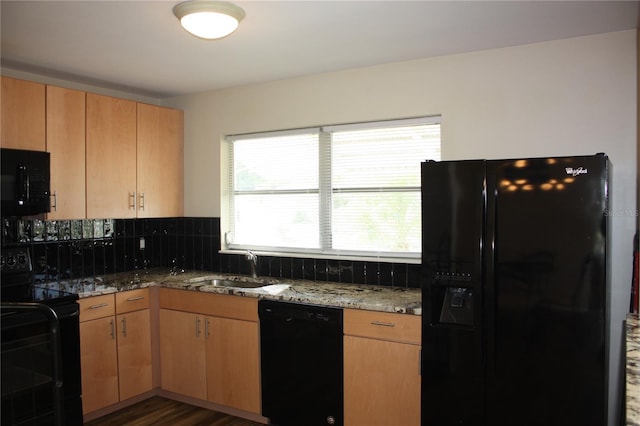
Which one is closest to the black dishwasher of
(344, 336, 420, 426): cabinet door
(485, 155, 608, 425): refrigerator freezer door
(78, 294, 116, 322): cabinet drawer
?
(344, 336, 420, 426): cabinet door

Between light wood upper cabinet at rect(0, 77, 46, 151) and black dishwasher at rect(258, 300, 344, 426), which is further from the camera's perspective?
light wood upper cabinet at rect(0, 77, 46, 151)

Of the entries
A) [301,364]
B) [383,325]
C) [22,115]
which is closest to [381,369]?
[383,325]

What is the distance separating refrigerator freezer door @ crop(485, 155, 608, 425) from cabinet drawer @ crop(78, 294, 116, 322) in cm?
250

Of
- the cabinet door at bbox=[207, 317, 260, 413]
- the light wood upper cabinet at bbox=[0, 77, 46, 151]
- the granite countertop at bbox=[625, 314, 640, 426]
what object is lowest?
the cabinet door at bbox=[207, 317, 260, 413]

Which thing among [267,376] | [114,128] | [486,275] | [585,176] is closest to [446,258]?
[486,275]

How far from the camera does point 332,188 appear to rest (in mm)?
3648

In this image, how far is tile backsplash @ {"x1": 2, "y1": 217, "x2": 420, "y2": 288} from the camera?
3.46 metres

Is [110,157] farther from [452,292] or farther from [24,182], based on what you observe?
[452,292]

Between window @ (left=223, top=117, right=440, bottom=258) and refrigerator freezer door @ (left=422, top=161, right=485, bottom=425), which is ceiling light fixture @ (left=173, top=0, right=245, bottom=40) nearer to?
refrigerator freezer door @ (left=422, top=161, right=485, bottom=425)

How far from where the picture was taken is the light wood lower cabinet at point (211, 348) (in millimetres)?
3283

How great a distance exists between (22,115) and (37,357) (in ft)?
5.10

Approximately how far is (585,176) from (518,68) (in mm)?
970

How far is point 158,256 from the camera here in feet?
14.7

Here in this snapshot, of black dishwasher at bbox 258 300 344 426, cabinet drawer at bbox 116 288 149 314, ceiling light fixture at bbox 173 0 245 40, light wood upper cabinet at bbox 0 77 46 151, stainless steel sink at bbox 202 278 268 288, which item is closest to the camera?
ceiling light fixture at bbox 173 0 245 40
